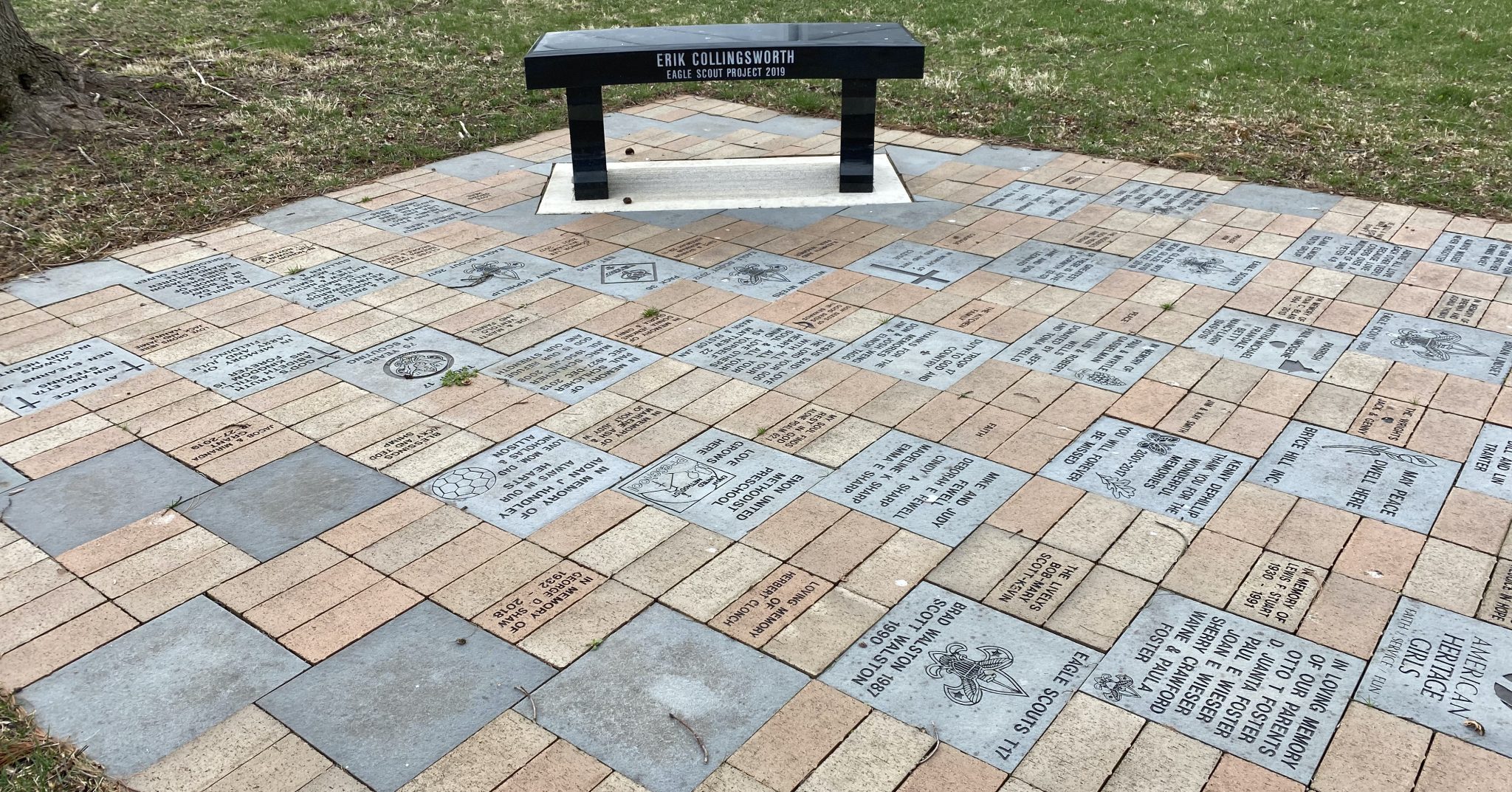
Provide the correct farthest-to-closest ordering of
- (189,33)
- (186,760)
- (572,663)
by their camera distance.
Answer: (189,33) < (572,663) < (186,760)

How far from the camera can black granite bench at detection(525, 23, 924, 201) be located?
7391mm

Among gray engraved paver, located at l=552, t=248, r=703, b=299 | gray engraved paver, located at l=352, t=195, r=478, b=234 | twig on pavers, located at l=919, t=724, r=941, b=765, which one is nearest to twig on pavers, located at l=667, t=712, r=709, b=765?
twig on pavers, located at l=919, t=724, r=941, b=765

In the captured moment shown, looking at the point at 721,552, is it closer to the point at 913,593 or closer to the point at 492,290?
the point at 913,593

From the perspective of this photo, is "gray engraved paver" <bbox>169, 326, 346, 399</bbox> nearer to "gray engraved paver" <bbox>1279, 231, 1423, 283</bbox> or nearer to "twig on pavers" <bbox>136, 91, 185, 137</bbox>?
"twig on pavers" <bbox>136, 91, 185, 137</bbox>

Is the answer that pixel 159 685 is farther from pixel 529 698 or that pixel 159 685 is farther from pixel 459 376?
pixel 459 376

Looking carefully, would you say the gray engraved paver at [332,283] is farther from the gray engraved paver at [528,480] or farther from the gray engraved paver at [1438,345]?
the gray engraved paver at [1438,345]

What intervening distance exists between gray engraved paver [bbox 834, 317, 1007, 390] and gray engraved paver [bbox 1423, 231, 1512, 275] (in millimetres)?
3179

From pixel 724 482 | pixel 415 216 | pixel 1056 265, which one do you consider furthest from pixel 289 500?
pixel 1056 265

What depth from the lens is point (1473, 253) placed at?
6.97m

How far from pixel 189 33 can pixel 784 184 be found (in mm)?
7637

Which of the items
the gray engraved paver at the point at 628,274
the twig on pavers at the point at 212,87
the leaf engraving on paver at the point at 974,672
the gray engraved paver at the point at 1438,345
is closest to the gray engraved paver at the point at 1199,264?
the gray engraved paver at the point at 1438,345

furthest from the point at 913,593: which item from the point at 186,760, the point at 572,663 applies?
the point at 186,760

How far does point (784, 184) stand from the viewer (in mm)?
8297

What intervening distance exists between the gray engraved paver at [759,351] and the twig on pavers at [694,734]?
2258mm
